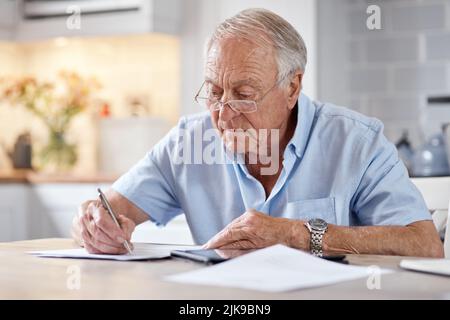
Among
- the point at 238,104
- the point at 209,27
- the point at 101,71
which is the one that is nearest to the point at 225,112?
the point at 238,104

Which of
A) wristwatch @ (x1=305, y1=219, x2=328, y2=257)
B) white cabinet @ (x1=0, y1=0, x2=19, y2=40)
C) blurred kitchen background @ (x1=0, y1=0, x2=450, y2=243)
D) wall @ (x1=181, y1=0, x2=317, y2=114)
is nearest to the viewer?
wristwatch @ (x1=305, y1=219, x2=328, y2=257)

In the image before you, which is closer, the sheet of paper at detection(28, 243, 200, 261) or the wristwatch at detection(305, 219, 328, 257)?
the sheet of paper at detection(28, 243, 200, 261)

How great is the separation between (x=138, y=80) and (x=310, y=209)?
249cm

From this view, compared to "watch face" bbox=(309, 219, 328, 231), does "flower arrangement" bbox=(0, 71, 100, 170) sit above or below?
above

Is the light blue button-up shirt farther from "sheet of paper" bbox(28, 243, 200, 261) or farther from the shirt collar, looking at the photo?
"sheet of paper" bbox(28, 243, 200, 261)

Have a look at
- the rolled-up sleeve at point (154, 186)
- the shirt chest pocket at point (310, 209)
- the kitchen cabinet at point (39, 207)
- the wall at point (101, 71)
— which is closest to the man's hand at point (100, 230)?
the rolled-up sleeve at point (154, 186)

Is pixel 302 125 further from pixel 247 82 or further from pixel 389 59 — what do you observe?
pixel 389 59

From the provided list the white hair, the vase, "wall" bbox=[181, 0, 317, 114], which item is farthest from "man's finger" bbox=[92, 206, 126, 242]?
the vase

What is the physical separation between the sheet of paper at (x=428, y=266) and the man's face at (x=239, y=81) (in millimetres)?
647

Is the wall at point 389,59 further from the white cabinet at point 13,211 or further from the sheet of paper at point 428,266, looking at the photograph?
the sheet of paper at point 428,266

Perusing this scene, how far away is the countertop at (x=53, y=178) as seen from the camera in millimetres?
3676

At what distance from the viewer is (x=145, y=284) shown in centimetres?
116

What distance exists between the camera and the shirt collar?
1.93m

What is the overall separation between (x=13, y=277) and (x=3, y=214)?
→ 257 centimetres
